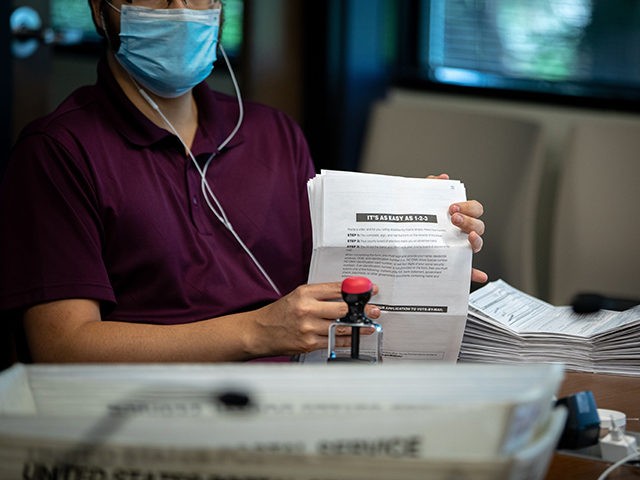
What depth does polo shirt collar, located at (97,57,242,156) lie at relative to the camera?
147 centimetres

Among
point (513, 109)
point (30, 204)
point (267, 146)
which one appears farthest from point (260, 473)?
point (513, 109)

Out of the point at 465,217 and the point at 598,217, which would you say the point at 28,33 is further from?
the point at 465,217

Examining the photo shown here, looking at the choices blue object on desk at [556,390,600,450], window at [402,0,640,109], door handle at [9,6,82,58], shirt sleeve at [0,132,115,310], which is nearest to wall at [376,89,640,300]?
window at [402,0,640,109]

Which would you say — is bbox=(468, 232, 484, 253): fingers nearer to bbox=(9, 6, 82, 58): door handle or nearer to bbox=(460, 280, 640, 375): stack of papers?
bbox=(460, 280, 640, 375): stack of papers

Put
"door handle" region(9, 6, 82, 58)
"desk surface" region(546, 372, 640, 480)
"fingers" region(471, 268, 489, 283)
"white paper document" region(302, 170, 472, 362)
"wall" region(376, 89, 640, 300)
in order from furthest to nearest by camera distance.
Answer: "wall" region(376, 89, 640, 300) < "door handle" region(9, 6, 82, 58) < "fingers" region(471, 268, 489, 283) < "white paper document" region(302, 170, 472, 362) < "desk surface" region(546, 372, 640, 480)

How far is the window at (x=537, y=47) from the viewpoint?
295cm

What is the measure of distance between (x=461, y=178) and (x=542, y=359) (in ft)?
4.69

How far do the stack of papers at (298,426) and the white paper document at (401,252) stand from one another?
0.53 m

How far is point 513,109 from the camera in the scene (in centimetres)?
303

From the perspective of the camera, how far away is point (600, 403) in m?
1.10

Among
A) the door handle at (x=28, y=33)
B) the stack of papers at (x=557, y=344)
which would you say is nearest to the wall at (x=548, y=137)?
the door handle at (x=28, y=33)

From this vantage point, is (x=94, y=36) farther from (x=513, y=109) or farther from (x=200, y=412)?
(x=200, y=412)

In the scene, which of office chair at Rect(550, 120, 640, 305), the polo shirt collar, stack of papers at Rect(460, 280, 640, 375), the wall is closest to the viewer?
stack of papers at Rect(460, 280, 640, 375)

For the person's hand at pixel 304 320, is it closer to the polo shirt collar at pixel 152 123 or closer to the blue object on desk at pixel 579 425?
the blue object on desk at pixel 579 425
